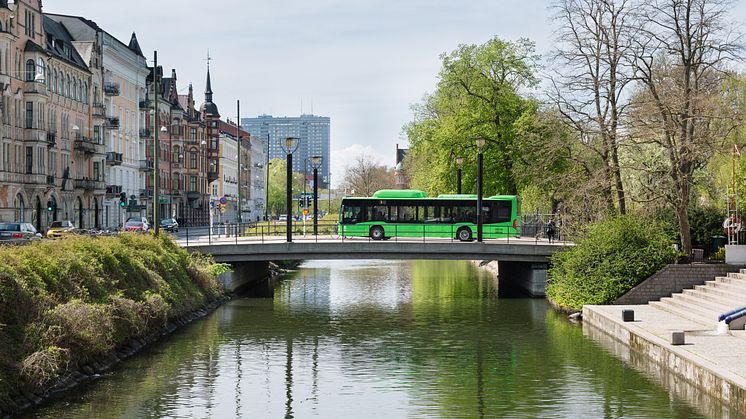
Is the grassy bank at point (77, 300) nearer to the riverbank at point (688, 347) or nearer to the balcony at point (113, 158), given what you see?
the riverbank at point (688, 347)

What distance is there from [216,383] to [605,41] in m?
27.0

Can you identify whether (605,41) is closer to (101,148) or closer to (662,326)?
(662,326)

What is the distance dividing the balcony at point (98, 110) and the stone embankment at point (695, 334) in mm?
58225

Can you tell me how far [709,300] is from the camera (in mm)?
35656

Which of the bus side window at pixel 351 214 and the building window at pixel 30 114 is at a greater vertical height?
the building window at pixel 30 114

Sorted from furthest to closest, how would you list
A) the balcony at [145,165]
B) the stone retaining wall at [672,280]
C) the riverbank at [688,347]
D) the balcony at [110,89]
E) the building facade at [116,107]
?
the balcony at [145,165]
the balcony at [110,89]
the building facade at [116,107]
the stone retaining wall at [672,280]
the riverbank at [688,347]

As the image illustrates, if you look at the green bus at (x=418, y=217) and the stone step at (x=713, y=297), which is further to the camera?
the green bus at (x=418, y=217)

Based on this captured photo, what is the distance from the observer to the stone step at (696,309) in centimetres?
3281

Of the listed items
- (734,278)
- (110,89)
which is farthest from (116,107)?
(734,278)

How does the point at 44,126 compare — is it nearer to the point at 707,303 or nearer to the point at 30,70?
the point at 30,70

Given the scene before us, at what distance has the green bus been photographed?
57438mm

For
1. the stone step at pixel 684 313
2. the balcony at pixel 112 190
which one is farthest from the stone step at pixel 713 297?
the balcony at pixel 112 190

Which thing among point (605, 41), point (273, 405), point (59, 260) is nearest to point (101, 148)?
point (605, 41)

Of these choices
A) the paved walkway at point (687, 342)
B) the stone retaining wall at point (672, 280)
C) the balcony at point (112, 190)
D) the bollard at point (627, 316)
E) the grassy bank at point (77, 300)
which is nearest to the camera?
the grassy bank at point (77, 300)
